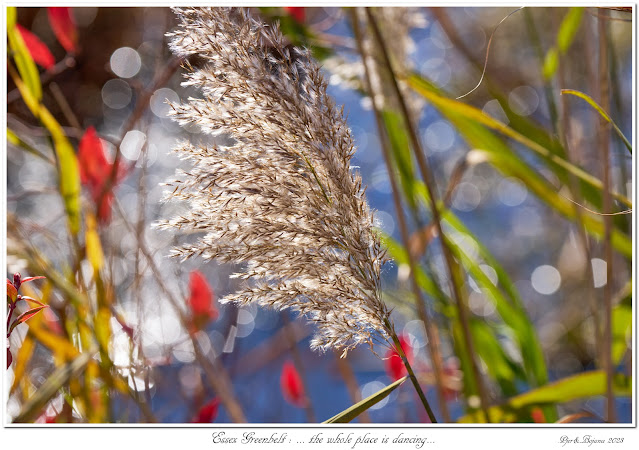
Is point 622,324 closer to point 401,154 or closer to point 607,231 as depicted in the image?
point 607,231

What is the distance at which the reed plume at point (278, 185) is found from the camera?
20.4 inches

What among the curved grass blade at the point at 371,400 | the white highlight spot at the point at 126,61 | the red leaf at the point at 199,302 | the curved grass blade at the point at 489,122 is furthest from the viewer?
the white highlight spot at the point at 126,61

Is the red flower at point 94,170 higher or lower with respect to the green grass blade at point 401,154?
higher

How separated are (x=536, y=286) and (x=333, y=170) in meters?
2.00

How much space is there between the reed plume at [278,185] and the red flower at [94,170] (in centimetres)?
34

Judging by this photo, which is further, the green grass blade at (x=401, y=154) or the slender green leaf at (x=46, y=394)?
the green grass blade at (x=401, y=154)

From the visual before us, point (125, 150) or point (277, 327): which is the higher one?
point (125, 150)

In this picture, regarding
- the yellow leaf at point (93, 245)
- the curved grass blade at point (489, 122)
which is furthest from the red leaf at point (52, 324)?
the curved grass blade at point (489, 122)

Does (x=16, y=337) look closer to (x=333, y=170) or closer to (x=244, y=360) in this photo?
(x=333, y=170)

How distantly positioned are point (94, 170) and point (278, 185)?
1.40 ft

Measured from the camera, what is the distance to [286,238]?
0.53 metres

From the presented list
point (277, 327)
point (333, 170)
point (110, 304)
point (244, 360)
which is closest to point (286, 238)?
point (333, 170)

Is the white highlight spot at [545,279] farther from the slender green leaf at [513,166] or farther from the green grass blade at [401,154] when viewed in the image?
the green grass blade at [401,154]

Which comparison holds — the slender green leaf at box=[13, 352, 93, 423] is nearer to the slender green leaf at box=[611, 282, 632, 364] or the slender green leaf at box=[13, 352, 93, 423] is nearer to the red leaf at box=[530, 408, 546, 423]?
the red leaf at box=[530, 408, 546, 423]
